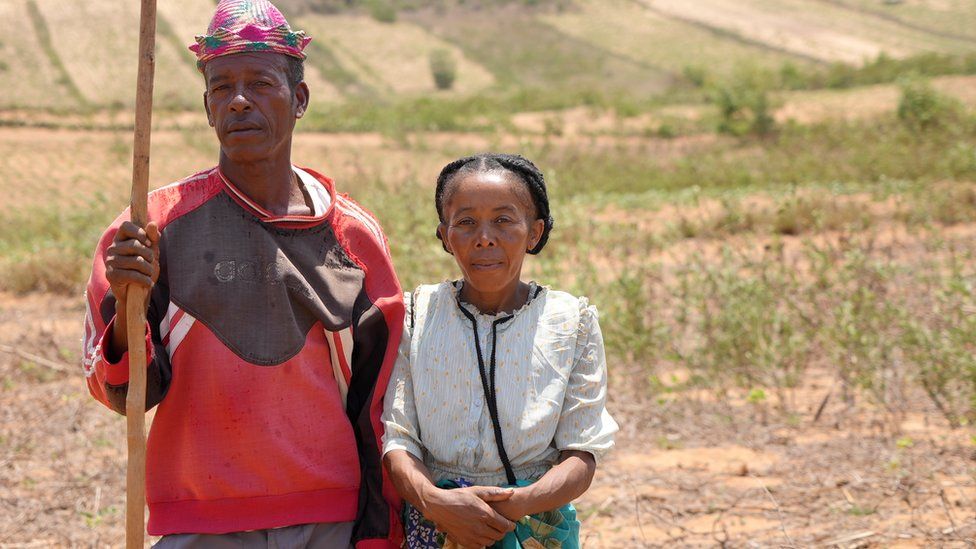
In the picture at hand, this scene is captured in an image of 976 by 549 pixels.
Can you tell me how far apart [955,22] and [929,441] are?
48667 millimetres

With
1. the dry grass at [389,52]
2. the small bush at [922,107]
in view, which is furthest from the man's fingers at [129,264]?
the dry grass at [389,52]

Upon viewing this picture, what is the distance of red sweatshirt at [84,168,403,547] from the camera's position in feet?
6.28

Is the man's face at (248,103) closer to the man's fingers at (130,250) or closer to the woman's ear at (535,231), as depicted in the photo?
the man's fingers at (130,250)

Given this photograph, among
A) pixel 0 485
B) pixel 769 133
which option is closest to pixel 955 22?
pixel 769 133

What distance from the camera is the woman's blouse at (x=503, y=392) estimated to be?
75.8 inches

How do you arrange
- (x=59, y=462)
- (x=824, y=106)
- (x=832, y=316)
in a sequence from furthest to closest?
(x=824, y=106) < (x=832, y=316) < (x=59, y=462)

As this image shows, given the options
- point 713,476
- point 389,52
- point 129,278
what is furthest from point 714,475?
point 389,52

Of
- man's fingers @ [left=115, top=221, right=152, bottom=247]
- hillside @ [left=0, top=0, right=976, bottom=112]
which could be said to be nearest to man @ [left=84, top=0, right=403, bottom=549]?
man's fingers @ [left=115, top=221, right=152, bottom=247]

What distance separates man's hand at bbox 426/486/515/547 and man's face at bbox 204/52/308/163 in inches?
29.9

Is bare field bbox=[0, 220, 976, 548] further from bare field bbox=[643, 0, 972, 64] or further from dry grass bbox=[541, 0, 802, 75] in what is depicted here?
bare field bbox=[643, 0, 972, 64]

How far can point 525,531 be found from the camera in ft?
6.34

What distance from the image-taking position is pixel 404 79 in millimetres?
44656

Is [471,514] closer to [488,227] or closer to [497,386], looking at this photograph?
[497,386]

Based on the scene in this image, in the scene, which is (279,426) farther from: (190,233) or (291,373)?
(190,233)
